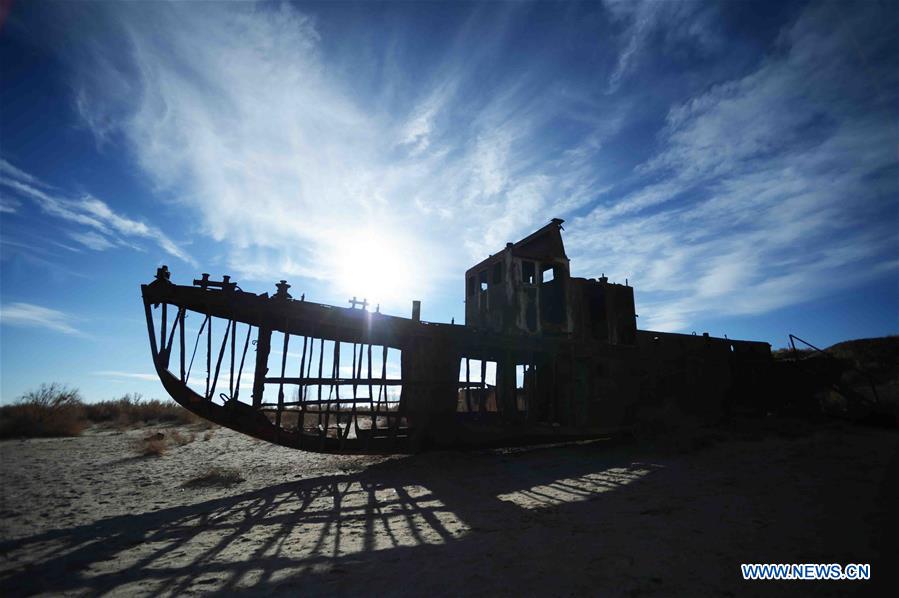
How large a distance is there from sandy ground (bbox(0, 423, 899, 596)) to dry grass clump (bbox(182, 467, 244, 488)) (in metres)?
0.38

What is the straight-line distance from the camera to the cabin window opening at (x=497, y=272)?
40.8 feet

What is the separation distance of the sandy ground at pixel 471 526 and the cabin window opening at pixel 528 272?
5647 millimetres

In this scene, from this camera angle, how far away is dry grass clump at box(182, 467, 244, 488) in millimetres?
7535

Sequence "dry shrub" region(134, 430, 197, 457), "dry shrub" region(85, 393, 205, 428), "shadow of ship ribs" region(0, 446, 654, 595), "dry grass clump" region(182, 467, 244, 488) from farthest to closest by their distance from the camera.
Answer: "dry shrub" region(85, 393, 205, 428) → "dry shrub" region(134, 430, 197, 457) → "dry grass clump" region(182, 467, 244, 488) → "shadow of ship ribs" region(0, 446, 654, 595)

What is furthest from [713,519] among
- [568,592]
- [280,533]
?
[280,533]

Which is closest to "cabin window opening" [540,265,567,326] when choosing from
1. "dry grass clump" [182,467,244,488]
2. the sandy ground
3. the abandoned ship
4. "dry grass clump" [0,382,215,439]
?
the abandoned ship

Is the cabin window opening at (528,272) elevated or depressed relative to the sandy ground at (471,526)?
elevated

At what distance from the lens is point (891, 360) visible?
24203mm

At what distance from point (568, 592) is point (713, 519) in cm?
253

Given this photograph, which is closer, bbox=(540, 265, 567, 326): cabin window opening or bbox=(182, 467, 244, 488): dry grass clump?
bbox=(182, 467, 244, 488): dry grass clump

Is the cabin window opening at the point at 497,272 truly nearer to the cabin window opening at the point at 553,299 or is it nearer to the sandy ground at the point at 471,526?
the cabin window opening at the point at 553,299

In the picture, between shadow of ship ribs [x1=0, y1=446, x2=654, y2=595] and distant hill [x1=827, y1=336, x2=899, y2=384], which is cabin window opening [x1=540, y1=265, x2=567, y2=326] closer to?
shadow of ship ribs [x1=0, y1=446, x2=654, y2=595]

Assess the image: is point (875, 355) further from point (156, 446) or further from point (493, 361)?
point (156, 446)

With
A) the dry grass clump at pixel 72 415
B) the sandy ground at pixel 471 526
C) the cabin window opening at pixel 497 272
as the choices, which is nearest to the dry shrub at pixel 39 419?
the dry grass clump at pixel 72 415
